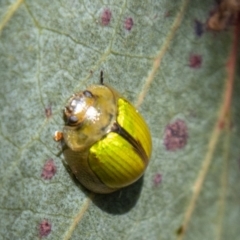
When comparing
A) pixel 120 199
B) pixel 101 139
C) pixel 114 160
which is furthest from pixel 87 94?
pixel 120 199

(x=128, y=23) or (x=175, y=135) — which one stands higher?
(x=128, y=23)

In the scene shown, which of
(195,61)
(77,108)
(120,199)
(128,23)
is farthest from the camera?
(195,61)

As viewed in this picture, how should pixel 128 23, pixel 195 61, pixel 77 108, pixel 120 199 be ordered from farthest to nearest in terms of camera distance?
1. pixel 195 61
2. pixel 120 199
3. pixel 128 23
4. pixel 77 108

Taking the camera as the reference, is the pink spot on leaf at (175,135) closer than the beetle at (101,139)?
No

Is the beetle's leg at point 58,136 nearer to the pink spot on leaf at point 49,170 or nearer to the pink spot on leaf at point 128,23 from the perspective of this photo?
the pink spot on leaf at point 49,170

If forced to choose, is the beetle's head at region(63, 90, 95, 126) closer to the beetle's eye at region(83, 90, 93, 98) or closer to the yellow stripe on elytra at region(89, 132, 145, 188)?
the beetle's eye at region(83, 90, 93, 98)

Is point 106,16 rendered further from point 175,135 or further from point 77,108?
point 175,135

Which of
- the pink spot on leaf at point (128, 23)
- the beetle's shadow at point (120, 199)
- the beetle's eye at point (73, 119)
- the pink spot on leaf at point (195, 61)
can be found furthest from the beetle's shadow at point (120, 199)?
the pink spot on leaf at point (128, 23)
